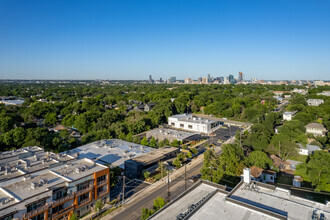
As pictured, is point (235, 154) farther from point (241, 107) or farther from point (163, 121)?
point (241, 107)

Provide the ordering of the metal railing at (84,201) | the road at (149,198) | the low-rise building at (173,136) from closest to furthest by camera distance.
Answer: the metal railing at (84,201), the road at (149,198), the low-rise building at (173,136)

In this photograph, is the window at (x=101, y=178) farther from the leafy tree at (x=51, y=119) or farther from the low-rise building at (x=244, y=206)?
the leafy tree at (x=51, y=119)

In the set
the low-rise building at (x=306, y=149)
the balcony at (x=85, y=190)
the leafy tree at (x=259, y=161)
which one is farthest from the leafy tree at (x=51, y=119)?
the low-rise building at (x=306, y=149)

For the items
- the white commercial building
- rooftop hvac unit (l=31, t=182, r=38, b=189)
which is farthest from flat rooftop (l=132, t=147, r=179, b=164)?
the white commercial building

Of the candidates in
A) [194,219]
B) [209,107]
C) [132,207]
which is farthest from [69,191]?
[209,107]

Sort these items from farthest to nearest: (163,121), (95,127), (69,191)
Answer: (163,121) < (95,127) < (69,191)

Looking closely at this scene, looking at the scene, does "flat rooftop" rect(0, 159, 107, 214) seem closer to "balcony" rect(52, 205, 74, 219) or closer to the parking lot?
"balcony" rect(52, 205, 74, 219)
